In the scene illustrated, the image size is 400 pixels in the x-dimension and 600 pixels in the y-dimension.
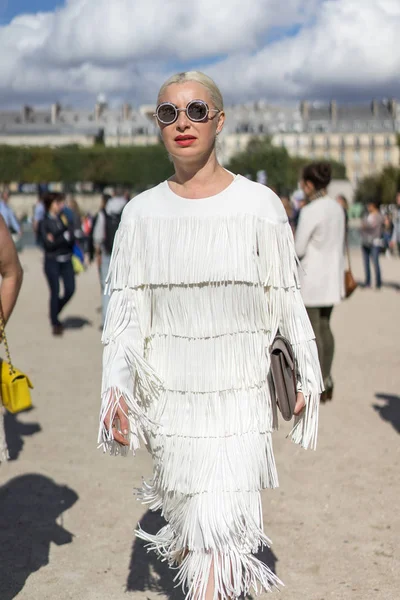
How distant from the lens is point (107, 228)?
1147 cm

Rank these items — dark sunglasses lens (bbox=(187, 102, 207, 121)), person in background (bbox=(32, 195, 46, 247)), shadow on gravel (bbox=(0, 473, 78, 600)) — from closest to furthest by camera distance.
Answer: dark sunglasses lens (bbox=(187, 102, 207, 121))
shadow on gravel (bbox=(0, 473, 78, 600))
person in background (bbox=(32, 195, 46, 247))

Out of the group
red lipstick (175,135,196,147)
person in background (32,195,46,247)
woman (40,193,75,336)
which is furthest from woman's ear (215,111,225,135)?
person in background (32,195,46,247)

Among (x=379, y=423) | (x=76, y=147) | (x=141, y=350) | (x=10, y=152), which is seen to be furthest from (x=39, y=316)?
(x=76, y=147)

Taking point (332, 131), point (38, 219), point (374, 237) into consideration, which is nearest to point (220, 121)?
point (374, 237)

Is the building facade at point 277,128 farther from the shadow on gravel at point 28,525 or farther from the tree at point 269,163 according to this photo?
the shadow on gravel at point 28,525

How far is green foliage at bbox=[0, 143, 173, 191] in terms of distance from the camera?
104m

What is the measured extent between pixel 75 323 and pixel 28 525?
28.2ft

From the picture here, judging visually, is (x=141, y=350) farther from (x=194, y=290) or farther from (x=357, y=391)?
(x=357, y=391)

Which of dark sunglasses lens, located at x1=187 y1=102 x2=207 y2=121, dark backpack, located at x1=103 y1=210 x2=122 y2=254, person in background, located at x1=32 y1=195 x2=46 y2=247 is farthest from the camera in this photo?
person in background, located at x1=32 y1=195 x2=46 y2=247

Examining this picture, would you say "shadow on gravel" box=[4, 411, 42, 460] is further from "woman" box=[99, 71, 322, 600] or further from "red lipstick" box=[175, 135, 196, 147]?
"red lipstick" box=[175, 135, 196, 147]

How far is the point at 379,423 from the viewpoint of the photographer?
287 inches

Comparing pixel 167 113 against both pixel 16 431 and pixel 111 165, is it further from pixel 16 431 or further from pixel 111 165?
pixel 111 165

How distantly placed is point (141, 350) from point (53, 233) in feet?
29.5

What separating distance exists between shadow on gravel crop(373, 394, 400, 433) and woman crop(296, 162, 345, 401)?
0.58 metres
